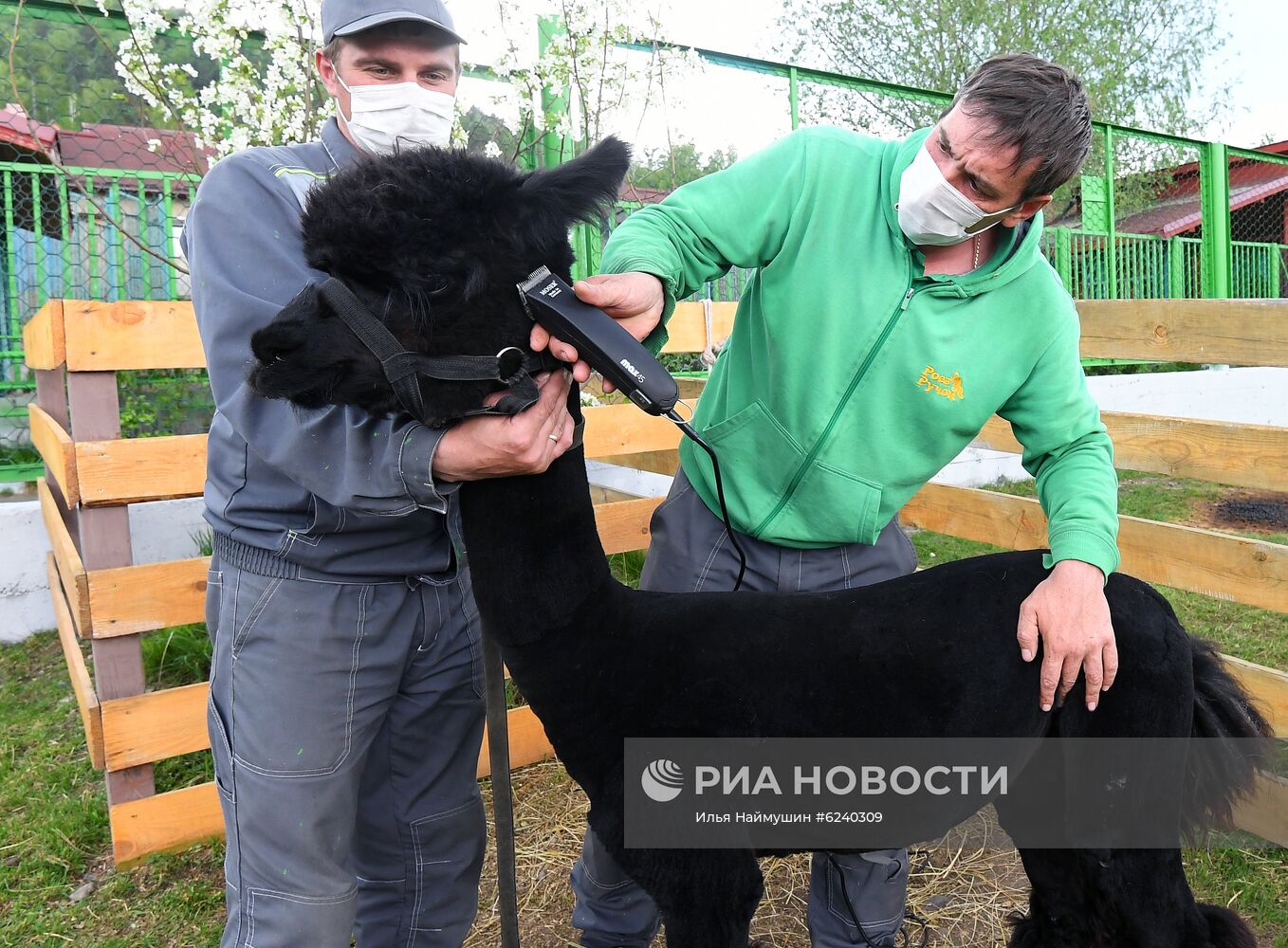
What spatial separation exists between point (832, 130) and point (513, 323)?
1064 mm

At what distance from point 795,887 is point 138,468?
2.82 metres

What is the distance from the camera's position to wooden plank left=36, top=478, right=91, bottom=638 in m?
3.27

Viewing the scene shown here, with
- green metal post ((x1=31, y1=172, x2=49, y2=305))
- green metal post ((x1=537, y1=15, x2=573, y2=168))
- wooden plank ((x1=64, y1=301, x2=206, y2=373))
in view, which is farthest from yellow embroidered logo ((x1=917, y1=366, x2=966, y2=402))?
green metal post ((x1=31, y1=172, x2=49, y2=305))

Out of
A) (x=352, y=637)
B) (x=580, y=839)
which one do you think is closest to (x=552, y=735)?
(x=352, y=637)

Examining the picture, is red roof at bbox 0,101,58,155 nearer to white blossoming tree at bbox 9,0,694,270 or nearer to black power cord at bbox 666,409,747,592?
white blossoming tree at bbox 9,0,694,270

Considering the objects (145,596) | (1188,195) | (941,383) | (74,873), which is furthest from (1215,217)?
(74,873)

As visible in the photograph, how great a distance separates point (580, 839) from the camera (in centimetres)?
370

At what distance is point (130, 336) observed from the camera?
10.6 feet

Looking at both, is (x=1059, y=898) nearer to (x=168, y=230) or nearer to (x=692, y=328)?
(x=692, y=328)

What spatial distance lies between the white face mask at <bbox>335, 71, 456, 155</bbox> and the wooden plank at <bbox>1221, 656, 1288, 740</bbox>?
3.04 m

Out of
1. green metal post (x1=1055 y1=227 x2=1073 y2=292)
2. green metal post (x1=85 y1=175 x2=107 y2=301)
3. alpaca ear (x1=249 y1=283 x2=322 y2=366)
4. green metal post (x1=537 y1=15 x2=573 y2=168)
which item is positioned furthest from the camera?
green metal post (x1=1055 y1=227 x2=1073 y2=292)

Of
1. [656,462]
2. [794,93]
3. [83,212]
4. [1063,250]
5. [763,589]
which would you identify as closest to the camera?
[763,589]

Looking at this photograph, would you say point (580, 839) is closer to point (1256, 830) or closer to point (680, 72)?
point (1256, 830)

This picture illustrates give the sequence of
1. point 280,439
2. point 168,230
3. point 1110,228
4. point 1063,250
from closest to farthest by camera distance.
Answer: point 280,439
point 168,230
point 1063,250
point 1110,228
